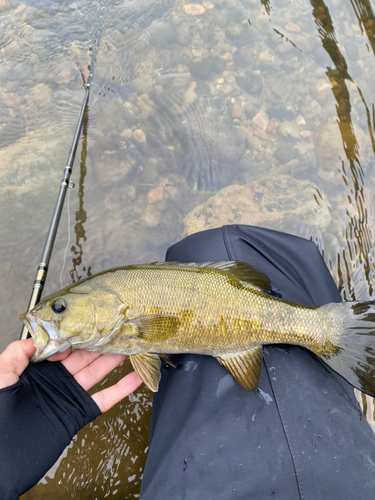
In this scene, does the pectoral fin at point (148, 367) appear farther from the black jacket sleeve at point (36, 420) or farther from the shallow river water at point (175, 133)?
the shallow river water at point (175, 133)

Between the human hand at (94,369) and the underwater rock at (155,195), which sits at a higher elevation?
the underwater rock at (155,195)

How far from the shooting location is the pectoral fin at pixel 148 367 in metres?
2.34

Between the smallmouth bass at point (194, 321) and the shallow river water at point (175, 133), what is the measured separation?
1.13 meters

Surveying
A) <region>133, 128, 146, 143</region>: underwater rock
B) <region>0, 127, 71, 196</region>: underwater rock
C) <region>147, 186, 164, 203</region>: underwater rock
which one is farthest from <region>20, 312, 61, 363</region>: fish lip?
<region>133, 128, 146, 143</region>: underwater rock

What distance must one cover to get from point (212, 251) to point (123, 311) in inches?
36.6

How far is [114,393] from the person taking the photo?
2.48 m

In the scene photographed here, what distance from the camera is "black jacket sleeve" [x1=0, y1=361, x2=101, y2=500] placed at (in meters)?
1.93

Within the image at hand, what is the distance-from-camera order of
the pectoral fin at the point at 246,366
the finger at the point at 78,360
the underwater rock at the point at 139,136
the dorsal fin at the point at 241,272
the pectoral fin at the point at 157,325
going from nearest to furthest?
the pectoral fin at the point at 246,366 → the pectoral fin at the point at 157,325 → the dorsal fin at the point at 241,272 → the finger at the point at 78,360 → the underwater rock at the point at 139,136

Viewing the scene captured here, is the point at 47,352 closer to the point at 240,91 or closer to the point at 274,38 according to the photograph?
the point at 240,91

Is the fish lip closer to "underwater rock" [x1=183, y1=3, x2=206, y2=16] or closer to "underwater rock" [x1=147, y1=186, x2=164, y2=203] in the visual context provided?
"underwater rock" [x1=147, y1=186, x2=164, y2=203]

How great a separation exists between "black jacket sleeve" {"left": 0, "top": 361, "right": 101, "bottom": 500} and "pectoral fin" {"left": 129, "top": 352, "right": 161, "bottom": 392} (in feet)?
1.33

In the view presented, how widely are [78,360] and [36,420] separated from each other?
530mm

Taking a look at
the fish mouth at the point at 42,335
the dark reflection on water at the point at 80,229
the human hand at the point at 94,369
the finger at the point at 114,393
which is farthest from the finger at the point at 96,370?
the dark reflection on water at the point at 80,229

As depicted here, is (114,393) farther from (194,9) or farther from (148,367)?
(194,9)
